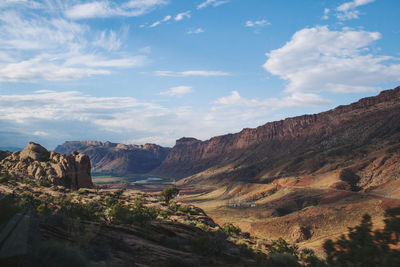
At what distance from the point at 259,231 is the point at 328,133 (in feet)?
320

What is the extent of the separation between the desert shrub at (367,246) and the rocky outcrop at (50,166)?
45.4 m

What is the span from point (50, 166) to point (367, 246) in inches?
2010

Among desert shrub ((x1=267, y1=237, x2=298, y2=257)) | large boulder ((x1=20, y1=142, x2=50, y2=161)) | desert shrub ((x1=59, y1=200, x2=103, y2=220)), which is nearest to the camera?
desert shrub ((x1=59, y1=200, x2=103, y2=220))

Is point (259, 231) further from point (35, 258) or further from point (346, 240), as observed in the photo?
point (35, 258)

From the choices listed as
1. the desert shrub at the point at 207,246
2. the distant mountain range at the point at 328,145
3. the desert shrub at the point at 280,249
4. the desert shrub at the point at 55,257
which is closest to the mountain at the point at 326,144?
the distant mountain range at the point at 328,145

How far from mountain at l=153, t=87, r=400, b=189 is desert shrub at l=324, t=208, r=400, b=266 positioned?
233ft

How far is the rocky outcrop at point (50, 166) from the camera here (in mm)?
45750

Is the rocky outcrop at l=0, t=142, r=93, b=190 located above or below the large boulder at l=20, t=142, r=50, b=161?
below

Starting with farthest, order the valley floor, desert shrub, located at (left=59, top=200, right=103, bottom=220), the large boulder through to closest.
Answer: the large boulder < the valley floor < desert shrub, located at (left=59, top=200, right=103, bottom=220)

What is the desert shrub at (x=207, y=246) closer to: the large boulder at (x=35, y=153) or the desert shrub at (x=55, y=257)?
the desert shrub at (x=55, y=257)

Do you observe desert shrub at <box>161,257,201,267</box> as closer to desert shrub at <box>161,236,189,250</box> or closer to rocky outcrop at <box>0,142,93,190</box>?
desert shrub at <box>161,236,189,250</box>

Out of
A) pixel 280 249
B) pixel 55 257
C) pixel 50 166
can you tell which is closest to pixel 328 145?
pixel 280 249

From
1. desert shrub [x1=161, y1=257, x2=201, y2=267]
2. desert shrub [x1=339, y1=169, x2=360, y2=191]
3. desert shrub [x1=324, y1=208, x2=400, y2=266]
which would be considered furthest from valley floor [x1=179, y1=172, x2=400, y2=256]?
desert shrub [x1=161, y1=257, x2=201, y2=267]

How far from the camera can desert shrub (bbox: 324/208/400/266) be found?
752cm
